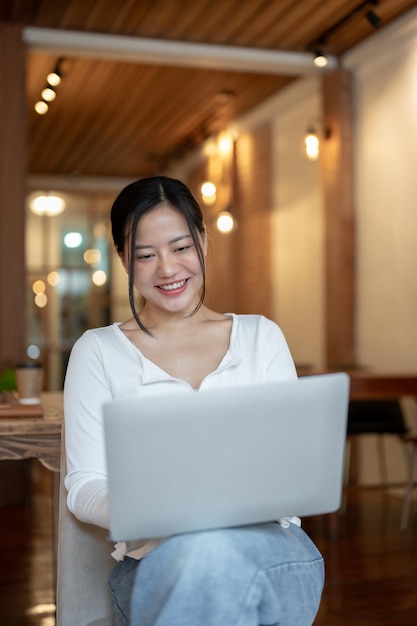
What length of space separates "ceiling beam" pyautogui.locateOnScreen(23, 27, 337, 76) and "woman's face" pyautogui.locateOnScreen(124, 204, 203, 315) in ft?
15.1

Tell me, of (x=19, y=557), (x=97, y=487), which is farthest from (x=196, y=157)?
(x=97, y=487)

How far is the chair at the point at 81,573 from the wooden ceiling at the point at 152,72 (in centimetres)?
446

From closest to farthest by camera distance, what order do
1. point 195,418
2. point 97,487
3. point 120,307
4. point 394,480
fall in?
point 195,418
point 97,487
point 394,480
point 120,307

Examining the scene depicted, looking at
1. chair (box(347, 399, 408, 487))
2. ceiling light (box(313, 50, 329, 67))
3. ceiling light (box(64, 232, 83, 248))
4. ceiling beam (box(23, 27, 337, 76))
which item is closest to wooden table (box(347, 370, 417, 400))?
chair (box(347, 399, 408, 487))

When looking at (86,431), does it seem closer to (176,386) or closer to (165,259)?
(176,386)

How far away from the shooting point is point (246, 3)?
554 cm

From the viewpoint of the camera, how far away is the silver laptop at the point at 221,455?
123cm

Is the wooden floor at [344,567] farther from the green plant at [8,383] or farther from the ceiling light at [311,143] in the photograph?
the ceiling light at [311,143]

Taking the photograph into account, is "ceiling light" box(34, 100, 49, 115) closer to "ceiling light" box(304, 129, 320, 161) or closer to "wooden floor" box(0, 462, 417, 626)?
"ceiling light" box(304, 129, 320, 161)

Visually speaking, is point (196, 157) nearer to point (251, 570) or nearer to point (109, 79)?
point (109, 79)

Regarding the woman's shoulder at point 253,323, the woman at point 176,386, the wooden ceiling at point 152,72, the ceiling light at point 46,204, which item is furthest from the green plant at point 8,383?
the ceiling light at point 46,204

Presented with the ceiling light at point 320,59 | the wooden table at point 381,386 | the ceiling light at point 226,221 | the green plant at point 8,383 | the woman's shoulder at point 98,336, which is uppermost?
the ceiling light at point 320,59

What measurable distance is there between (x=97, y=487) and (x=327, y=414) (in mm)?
459

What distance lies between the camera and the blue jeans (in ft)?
4.33
